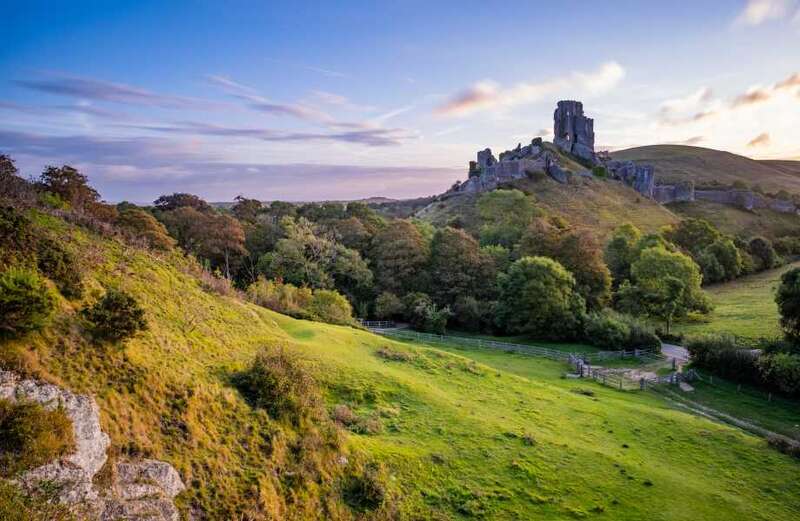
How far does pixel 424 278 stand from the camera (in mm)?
55969

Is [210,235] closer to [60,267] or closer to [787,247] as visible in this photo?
[60,267]

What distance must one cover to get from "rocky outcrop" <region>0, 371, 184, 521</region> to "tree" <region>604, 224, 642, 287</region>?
6650 centimetres

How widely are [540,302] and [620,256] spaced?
Result: 29.0 metres

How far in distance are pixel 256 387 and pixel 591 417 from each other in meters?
16.3

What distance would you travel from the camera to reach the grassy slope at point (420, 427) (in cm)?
1025

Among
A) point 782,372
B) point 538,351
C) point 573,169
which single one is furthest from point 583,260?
point 573,169

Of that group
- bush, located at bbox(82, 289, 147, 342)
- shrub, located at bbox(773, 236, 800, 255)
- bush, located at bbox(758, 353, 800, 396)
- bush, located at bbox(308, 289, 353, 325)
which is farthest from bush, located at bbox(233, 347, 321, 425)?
shrub, located at bbox(773, 236, 800, 255)

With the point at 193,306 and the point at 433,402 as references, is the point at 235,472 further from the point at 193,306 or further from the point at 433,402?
the point at 433,402

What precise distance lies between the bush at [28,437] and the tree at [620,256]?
2671 inches

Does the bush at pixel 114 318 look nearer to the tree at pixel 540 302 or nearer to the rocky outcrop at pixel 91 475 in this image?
the rocky outcrop at pixel 91 475

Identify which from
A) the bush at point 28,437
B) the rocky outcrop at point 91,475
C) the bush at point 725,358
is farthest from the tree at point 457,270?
the bush at point 28,437

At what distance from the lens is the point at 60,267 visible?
1177cm

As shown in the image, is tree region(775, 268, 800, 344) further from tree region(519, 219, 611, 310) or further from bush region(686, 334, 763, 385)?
tree region(519, 219, 611, 310)

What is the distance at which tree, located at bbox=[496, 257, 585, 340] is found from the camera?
46.5 m
